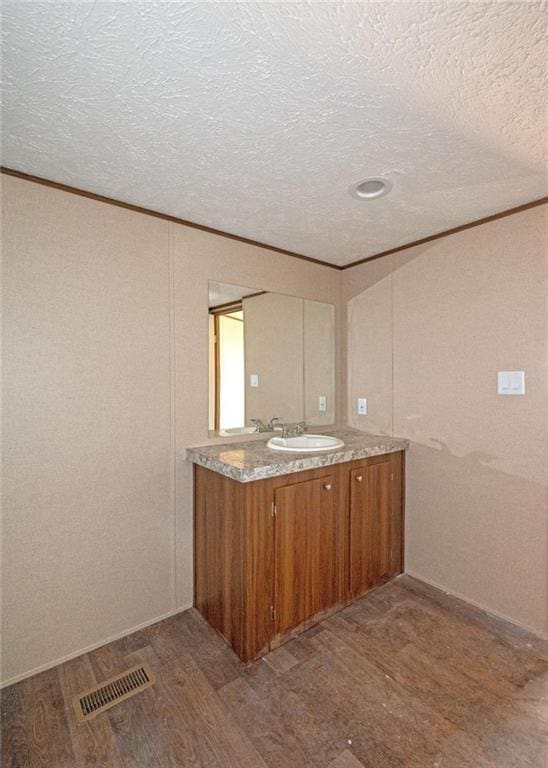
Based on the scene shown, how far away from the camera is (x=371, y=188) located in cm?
181

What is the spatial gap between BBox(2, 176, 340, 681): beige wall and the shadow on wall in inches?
59.0

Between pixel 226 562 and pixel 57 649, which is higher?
pixel 226 562

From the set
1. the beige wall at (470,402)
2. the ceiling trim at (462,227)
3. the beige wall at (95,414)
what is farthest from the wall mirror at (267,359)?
the ceiling trim at (462,227)

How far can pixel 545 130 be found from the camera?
4.56ft

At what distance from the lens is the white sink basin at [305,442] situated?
87.3 inches

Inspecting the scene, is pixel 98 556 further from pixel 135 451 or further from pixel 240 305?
pixel 240 305

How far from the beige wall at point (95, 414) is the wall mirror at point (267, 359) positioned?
11 cm

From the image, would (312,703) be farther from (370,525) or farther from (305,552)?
(370,525)

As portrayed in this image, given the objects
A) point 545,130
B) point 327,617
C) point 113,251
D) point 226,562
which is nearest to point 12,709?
point 226,562

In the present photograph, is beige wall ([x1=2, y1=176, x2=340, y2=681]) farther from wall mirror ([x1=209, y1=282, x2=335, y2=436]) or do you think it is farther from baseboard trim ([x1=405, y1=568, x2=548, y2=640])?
baseboard trim ([x1=405, y1=568, x2=548, y2=640])

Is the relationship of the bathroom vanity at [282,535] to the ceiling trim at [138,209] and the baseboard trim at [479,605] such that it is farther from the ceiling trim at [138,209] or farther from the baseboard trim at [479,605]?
the ceiling trim at [138,209]

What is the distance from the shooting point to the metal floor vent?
1.49 meters

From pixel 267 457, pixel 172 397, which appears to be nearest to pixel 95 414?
pixel 172 397

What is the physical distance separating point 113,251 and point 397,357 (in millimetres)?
1906
